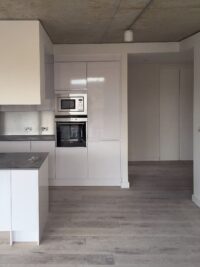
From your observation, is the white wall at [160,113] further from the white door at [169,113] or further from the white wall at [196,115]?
the white wall at [196,115]

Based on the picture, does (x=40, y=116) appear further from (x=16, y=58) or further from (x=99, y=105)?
(x=16, y=58)

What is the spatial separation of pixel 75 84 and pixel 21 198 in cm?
274

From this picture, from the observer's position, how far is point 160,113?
24.6ft

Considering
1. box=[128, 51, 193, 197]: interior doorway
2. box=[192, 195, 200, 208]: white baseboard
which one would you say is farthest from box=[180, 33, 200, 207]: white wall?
box=[128, 51, 193, 197]: interior doorway

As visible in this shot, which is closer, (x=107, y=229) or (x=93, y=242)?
(x=93, y=242)

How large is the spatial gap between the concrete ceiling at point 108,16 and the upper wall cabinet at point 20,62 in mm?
135

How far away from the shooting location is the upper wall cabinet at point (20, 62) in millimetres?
3676

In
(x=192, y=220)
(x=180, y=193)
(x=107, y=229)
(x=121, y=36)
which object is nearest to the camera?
(x=107, y=229)

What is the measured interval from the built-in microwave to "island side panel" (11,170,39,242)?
2414mm

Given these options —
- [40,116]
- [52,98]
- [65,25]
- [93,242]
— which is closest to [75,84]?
[52,98]

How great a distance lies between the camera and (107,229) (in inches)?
144

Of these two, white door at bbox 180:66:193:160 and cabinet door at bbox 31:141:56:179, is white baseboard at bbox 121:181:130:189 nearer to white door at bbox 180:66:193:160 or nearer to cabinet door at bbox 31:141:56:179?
cabinet door at bbox 31:141:56:179

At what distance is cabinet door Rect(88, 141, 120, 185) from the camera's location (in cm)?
550

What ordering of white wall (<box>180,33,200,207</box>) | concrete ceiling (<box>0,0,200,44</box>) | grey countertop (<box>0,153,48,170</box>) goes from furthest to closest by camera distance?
1. white wall (<box>180,33,200,207</box>)
2. grey countertop (<box>0,153,48,170</box>)
3. concrete ceiling (<box>0,0,200,44</box>)
